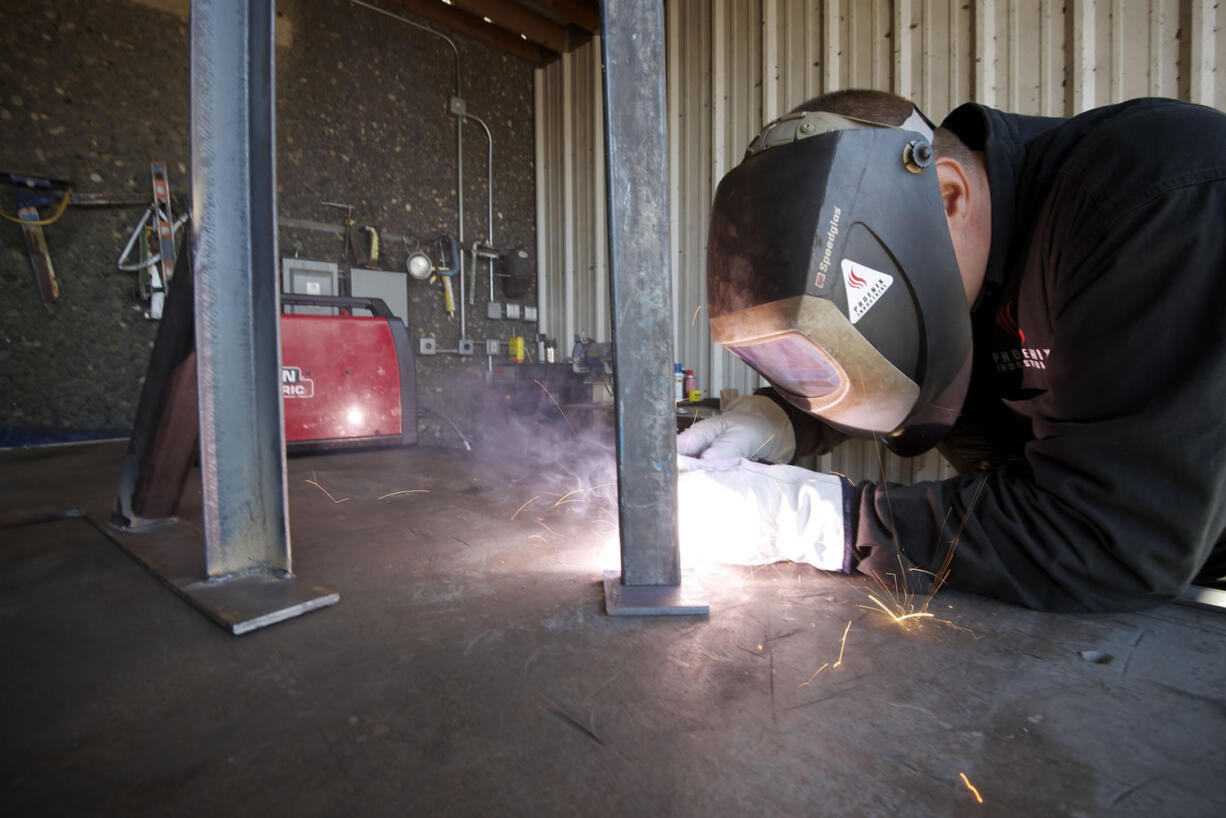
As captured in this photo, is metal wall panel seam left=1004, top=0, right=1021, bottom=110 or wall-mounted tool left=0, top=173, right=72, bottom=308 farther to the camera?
wall-mounted tool left=0, top=173, right=72, bottom=308

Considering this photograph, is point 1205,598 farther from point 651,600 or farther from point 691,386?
point 691,386

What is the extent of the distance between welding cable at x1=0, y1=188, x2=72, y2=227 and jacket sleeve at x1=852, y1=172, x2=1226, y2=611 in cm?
372

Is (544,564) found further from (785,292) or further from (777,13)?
(777,13)

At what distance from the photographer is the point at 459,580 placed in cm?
84

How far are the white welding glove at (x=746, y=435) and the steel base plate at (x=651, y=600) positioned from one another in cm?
60

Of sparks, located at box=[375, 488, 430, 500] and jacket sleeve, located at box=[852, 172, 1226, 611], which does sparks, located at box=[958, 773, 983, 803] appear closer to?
jacket sleeve, located at box=[852, 172, 1226, 611]

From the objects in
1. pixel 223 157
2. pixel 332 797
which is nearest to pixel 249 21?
pixel 223 157

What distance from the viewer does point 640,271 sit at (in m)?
0.75

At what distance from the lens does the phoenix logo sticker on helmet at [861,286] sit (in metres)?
0.79

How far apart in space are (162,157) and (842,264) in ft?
12.1

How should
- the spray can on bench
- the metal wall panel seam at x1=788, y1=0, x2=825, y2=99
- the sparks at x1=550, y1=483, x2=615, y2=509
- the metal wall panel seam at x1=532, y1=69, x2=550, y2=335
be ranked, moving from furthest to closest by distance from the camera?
the metal wall panel seam at x1=532, y1=69, x2=550, y2=335, the spray can on bench, the metal wall panel seam at x1=788, y1=0, x2=825, y2=99, the sparks at x1=550, y1=483, x2=615, y2=509

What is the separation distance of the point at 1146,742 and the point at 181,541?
1.41m

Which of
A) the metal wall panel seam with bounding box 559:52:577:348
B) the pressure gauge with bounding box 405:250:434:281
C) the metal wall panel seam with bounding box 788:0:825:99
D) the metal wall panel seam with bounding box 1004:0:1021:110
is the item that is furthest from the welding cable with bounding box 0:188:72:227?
the metal wall panel seam with bounding box 1004:0:1021:110

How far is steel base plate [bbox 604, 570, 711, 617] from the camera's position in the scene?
711mm
